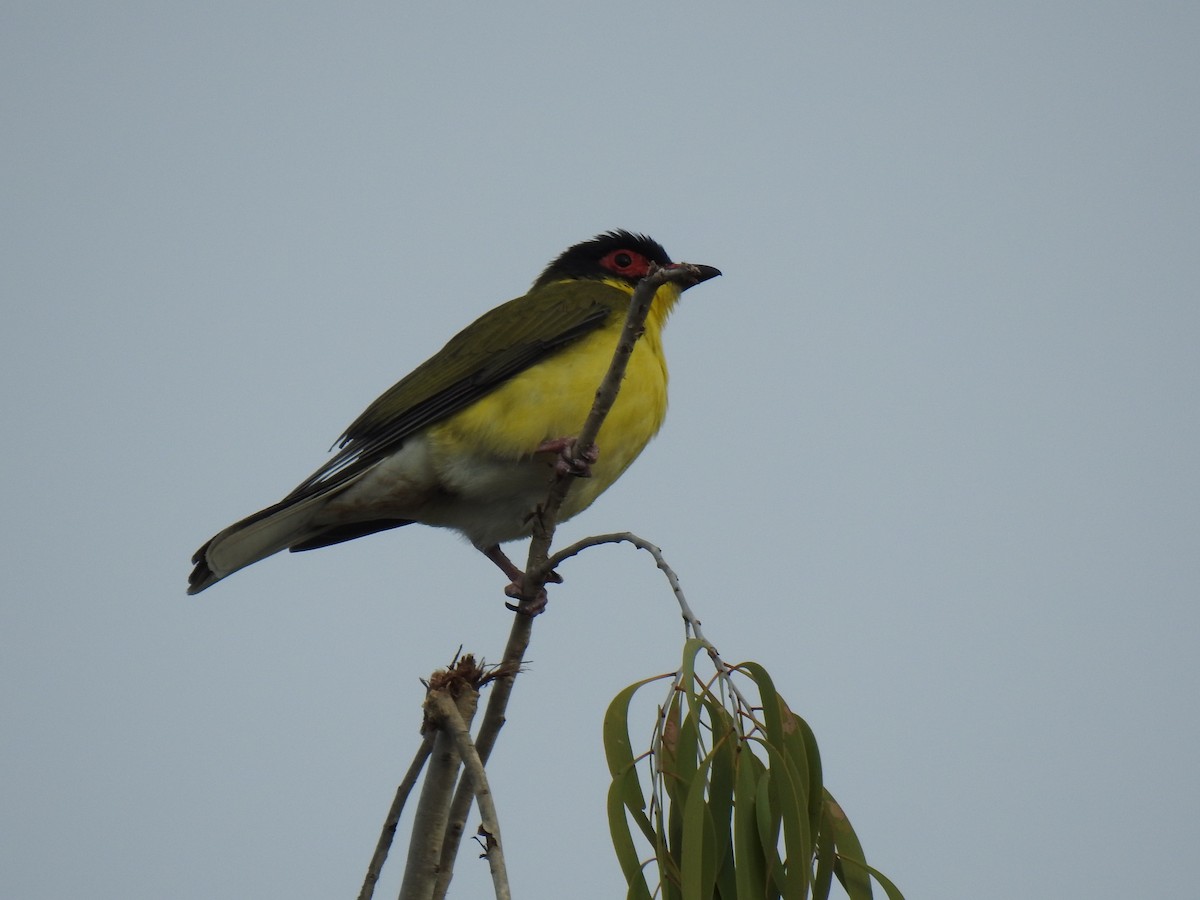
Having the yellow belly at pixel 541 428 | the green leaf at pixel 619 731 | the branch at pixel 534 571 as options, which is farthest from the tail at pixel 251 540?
the green leaf at pixel 619 731

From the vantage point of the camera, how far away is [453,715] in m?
3.20

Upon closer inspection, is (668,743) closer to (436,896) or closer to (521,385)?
(436,896)

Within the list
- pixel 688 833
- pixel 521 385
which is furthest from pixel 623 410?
pixel 688 833

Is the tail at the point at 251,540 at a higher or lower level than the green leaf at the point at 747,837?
higher

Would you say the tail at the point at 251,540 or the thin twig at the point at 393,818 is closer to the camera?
the thin twig at the point at 393,818

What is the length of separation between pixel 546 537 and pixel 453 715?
1.08 metres

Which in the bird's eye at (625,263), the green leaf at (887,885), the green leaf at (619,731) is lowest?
the green leaf at (887,885)

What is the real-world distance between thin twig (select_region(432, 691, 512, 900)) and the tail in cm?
219

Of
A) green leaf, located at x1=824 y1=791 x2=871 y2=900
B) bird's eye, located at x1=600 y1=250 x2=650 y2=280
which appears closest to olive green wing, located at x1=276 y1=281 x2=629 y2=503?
bird's eye, located at x1=600 y1=250 x2=650 y2=280

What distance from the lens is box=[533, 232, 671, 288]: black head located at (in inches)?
278

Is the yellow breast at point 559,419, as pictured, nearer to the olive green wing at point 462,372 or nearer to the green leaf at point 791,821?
the olive green wing at point 462,372

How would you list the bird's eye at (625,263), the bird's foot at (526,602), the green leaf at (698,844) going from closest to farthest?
1. the green leaf at (698,844)
2. the bird's foot at (526,602)
3. the bird's eye at (625,263)

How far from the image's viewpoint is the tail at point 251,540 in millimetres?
5211

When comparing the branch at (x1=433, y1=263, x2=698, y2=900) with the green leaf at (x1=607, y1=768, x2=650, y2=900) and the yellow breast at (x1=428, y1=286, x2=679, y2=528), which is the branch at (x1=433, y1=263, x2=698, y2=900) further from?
the yellow breast at (x1=428, y1=286, x2=679, y2=528)
